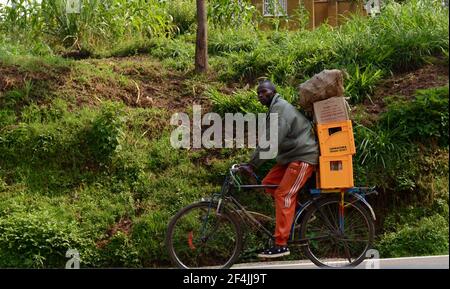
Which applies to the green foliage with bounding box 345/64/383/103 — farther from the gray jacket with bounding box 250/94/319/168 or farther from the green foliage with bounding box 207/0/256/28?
the green foliage with bounding box 207/0/256/28

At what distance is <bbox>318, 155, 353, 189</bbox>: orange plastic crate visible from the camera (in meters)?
6.90

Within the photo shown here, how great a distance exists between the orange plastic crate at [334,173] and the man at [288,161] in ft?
0.35

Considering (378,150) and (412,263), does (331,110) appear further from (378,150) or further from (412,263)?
(412,263)

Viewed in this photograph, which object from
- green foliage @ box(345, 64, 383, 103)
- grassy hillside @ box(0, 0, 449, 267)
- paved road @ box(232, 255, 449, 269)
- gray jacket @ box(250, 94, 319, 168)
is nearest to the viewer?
paved road @ box(232, 255, 449, 269)

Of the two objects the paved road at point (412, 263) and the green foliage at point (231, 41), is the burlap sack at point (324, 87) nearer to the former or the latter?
the paved road at point (412, 263)

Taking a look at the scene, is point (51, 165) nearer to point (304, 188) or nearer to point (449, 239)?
point (304, 188)

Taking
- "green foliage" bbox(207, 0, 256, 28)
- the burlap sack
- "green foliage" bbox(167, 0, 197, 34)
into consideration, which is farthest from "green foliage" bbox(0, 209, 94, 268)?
"green foliage" bbox(167, 0, 197, 34)

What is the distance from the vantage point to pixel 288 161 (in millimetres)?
6977

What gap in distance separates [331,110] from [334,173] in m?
0.64

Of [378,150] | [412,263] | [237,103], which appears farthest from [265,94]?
[412,263]

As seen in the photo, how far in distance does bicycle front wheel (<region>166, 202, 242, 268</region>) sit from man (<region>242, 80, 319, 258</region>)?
1.23ft

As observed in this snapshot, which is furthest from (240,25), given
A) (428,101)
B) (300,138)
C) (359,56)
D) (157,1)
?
(300,138)

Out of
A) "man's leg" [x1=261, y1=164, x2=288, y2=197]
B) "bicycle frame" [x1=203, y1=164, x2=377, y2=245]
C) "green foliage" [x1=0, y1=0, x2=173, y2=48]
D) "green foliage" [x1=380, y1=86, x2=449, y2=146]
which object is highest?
"green foliage" [x1=0, y1=0, x2=173, y2=48]

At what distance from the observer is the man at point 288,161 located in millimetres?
6844
